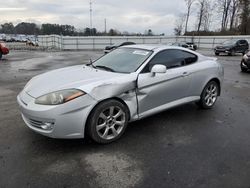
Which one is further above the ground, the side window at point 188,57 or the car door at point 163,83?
the side window at point 188,57

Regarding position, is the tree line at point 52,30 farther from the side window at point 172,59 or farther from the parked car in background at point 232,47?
the side window at point 172,59

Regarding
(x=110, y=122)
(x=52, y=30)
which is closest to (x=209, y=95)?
(x=110, y=122)

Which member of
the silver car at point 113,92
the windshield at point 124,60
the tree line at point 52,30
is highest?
the tree line at point 52,30

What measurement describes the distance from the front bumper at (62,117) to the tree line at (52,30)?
50.0 metres

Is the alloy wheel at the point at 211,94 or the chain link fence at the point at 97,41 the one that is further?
the chain link fence at the point at 97,41

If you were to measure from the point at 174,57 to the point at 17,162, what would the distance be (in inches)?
127

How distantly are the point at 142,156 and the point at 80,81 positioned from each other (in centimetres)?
140

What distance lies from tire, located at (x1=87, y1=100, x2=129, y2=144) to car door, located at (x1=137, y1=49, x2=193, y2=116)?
385mm

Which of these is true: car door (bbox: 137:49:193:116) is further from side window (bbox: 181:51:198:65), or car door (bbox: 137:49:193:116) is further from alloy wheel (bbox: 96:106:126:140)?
alloy wheel (bbox: 96:106:126:140)

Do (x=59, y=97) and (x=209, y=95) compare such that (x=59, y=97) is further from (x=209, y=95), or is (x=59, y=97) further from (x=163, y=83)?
(x=209, y=95)

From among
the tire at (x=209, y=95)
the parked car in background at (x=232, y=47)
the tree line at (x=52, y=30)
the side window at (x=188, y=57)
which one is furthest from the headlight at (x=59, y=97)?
the tree line at (x=52, y=30)

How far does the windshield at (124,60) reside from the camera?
421 cm

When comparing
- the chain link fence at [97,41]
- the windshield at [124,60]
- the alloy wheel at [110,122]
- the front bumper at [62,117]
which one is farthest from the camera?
the chain link fence at [97,41]

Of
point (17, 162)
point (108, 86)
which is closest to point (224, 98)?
point (108, 86)
